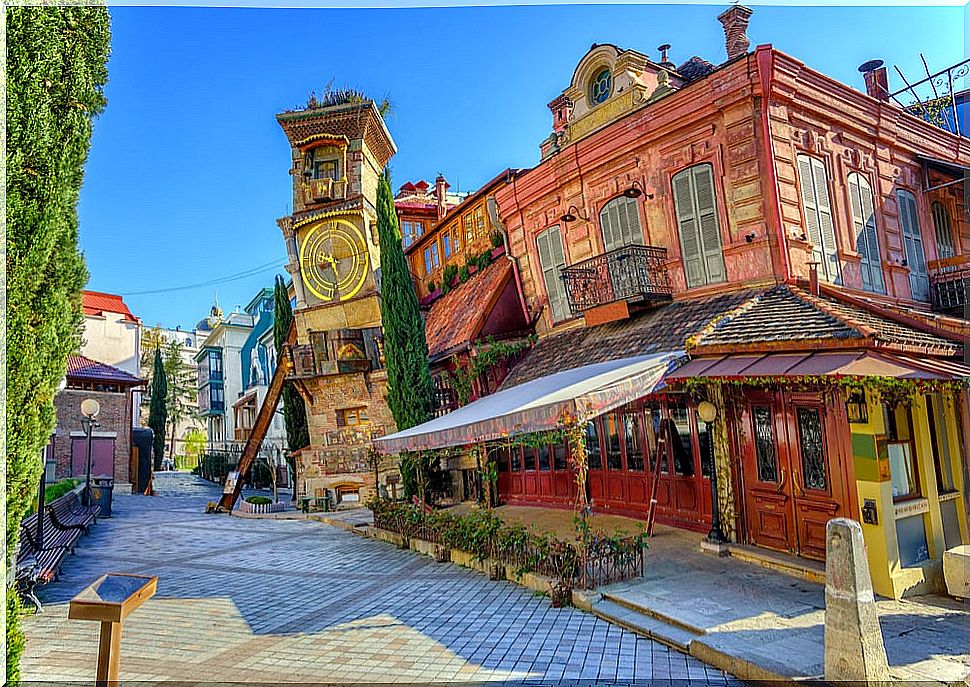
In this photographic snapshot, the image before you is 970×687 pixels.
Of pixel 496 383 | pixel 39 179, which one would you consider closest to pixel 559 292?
pixel 496 383

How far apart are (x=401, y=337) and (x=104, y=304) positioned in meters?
22.9

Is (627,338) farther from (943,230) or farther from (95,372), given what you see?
(95,372)

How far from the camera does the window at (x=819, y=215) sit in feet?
33.2

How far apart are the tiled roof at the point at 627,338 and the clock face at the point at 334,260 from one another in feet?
28.7

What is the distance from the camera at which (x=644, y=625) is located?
6.53 meters

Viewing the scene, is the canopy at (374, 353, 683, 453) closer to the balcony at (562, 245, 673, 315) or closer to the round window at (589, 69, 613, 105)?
the balcony at (562, 245, 673, 315)

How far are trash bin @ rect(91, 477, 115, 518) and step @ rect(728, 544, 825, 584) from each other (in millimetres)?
18305

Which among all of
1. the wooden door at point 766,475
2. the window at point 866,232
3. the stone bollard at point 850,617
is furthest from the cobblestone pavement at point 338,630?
the window at point 866,232

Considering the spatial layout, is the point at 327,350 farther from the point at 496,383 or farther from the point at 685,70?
the point at 685,70

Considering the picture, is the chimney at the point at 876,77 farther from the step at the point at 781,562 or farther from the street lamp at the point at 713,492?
the step at the point at 781,562

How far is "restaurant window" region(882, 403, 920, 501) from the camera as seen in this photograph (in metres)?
7.62

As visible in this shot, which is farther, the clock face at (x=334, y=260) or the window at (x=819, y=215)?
the clock face at (x=334, y=260)

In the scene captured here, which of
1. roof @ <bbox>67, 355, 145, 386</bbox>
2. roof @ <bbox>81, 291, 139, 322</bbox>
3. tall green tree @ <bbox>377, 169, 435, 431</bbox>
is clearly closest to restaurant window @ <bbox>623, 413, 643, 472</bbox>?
tall green tree @ <bbox>377, 169, 435, 431</bbox>

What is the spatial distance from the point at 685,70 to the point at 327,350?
1318 cm
